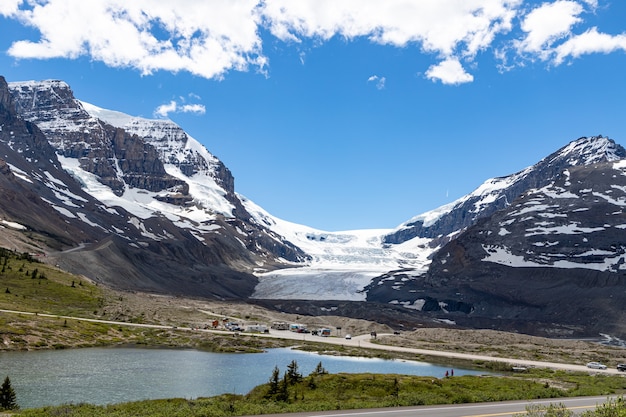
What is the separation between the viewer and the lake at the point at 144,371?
55.5 m

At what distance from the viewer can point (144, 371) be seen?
72250mm

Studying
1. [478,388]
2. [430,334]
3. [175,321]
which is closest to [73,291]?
[175,321]

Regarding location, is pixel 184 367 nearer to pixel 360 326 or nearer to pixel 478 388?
pixel 478 388

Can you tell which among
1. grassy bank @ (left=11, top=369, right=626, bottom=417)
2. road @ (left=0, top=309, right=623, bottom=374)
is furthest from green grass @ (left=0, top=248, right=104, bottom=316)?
grassy bank @ (left=11, top=369, right=626, bottom=417)

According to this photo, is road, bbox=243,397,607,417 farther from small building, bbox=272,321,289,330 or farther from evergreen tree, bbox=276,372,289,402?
small building, bbox=272,321,289,330

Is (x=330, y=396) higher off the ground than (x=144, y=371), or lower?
higher

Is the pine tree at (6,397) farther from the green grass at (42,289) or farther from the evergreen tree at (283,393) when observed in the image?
the green grass at (42,289)

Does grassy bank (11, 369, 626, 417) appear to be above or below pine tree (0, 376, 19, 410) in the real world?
above

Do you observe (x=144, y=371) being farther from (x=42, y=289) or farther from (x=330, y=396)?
(x=42, y=289)

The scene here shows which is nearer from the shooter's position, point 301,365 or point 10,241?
point 301,365

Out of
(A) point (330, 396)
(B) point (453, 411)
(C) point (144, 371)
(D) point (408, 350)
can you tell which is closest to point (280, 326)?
(D) point (408, 350)

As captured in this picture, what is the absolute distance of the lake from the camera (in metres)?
55.5

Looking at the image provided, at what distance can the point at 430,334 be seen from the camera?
490 ft

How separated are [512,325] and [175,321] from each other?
117 m
